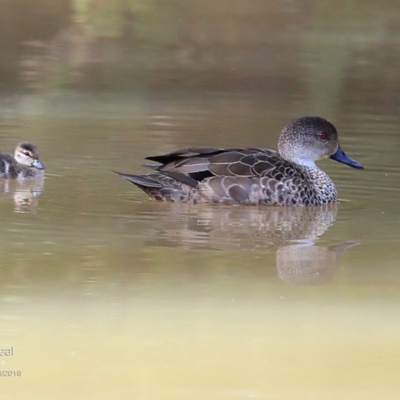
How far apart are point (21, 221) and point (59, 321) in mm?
2400

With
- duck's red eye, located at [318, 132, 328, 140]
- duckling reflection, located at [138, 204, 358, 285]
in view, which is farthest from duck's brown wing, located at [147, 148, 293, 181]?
duck's red eye, located at [318, 132, 328, 140]

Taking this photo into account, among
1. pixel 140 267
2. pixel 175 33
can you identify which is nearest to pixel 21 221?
pixel 140 267

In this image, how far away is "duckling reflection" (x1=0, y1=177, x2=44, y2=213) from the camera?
9.00m

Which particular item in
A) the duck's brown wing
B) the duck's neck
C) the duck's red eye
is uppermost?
the duck's red eye

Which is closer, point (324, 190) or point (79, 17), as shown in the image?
point (324, 190)

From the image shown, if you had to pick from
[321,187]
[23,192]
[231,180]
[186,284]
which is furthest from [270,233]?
[23,192]

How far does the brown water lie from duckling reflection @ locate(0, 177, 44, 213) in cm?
3

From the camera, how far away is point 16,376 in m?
5.36

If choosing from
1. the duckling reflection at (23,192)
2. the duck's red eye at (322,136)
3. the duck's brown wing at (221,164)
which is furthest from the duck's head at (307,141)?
the duckling reflection at (23,192)

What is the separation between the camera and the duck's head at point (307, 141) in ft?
32.0

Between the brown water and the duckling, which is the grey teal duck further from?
the duckling

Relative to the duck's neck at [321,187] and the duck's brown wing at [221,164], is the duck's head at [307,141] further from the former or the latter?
the duck's brown wing at [221,164]

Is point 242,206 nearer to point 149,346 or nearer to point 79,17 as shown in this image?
point 149,346

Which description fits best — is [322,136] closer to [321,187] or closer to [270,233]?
[321,187]
